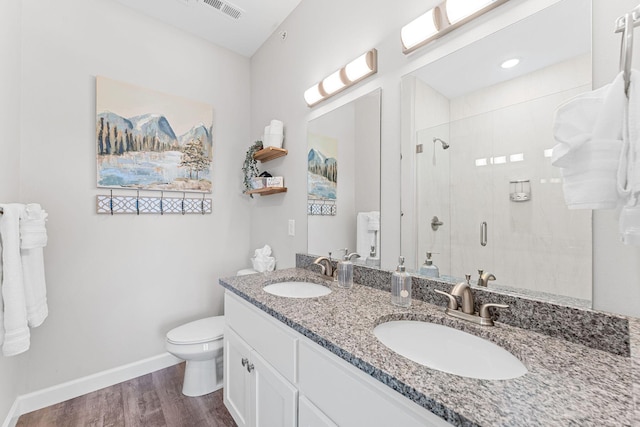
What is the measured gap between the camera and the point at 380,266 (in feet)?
4.55

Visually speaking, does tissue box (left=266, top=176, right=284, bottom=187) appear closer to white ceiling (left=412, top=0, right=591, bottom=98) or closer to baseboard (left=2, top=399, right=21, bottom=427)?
white ceiling (left=412, top=0, right=591, bottom=98)

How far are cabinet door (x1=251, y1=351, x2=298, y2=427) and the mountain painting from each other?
61.2 inches

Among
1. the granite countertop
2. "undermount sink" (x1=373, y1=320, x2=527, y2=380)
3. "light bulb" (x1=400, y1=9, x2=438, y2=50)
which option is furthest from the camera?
"light bulb" (x1=400, y1=9, x2=438, y2=50)

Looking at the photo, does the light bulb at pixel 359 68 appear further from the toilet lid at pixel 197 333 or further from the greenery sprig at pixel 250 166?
the toilet lid at pixel 197 333

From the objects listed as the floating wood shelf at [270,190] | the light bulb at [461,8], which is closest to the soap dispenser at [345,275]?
the floating wood shelf at [270,190]

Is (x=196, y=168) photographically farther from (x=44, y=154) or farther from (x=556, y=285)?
(x=556, y=285)

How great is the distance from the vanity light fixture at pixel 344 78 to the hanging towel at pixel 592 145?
3.27 ft

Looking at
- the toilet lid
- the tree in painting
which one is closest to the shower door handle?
the toilet lid

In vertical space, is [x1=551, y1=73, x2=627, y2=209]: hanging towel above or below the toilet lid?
above

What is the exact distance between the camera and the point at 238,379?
4.65ft

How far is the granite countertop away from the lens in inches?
18.9

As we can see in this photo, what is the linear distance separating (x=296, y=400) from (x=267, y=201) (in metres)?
1.63

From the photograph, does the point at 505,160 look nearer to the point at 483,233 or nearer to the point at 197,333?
the point at 483,233

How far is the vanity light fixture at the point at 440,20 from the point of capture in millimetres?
1018
